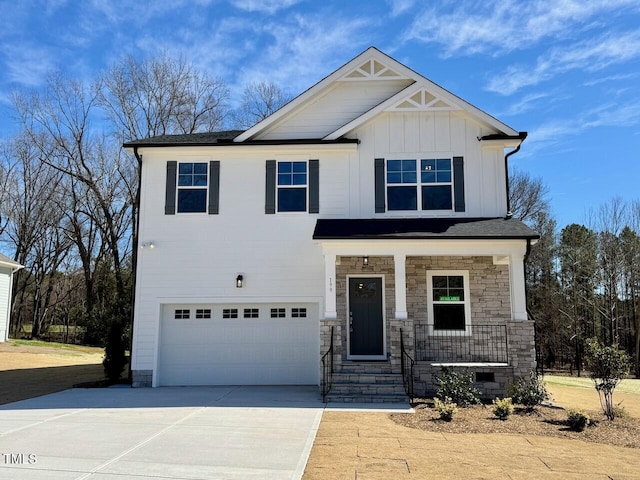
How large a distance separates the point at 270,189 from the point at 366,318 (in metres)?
4.19

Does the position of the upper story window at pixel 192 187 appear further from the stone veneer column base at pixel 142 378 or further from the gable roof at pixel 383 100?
the stone veneer column base at pixel 142 378

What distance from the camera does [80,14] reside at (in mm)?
13148

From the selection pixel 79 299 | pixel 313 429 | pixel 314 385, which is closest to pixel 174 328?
pixel 314 385

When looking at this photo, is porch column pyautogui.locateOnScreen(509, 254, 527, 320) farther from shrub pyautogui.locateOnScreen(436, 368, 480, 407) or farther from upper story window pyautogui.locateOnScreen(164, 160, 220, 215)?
upper story window pyautogui.locateOnScreen(164, 160, 220, 215)

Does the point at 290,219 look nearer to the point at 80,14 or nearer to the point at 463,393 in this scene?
the point at 463,393

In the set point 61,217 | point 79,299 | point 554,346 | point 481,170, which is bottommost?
point 554,346

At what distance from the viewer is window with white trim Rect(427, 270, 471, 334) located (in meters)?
13.0

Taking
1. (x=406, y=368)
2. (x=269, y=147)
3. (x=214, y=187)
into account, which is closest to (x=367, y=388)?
(x=406, y=368)

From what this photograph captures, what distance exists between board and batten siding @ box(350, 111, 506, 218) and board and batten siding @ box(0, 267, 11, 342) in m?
21.3

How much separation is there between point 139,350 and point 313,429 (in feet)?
22.6

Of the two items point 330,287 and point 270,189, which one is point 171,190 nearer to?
point 270,189

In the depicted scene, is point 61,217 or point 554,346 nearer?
point 554,346

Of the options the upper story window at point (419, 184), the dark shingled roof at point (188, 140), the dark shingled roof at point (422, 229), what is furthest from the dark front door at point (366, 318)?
the dark shingled roof at point (188, 140)

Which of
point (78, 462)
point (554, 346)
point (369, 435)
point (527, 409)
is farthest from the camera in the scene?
point (554, 346)
